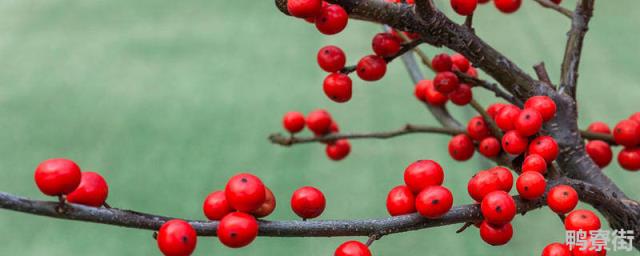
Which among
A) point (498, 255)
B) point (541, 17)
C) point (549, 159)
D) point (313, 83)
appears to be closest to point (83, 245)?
point (313, 83)

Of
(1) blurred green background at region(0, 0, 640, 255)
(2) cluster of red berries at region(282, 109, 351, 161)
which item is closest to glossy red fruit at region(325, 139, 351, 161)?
(2) cluster of red berries at region(282, 109, 351, 161)

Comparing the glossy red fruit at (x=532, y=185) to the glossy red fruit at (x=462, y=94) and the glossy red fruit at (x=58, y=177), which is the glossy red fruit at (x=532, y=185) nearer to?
the glossy red fruit at (x=462, y=94)

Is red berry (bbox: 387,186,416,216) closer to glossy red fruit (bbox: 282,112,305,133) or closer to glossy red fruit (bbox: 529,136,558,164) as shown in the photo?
glossy red fruit (bbox: 529,136,558,164)

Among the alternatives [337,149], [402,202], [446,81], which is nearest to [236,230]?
[402,202]

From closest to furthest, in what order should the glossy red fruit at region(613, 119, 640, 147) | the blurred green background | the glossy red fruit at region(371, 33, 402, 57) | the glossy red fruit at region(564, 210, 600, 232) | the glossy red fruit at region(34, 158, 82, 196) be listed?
the glossy red fruit at region(34, 158, 82, 196) → the glossy red fruit at region(564, 210, 600, 232) → the glossy red fruit at region(371, 33, 402, 57) → the glossy red fruit at region(613, 119, 640, 147) → the blurred green background

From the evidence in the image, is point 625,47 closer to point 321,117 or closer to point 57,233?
point 321,117
